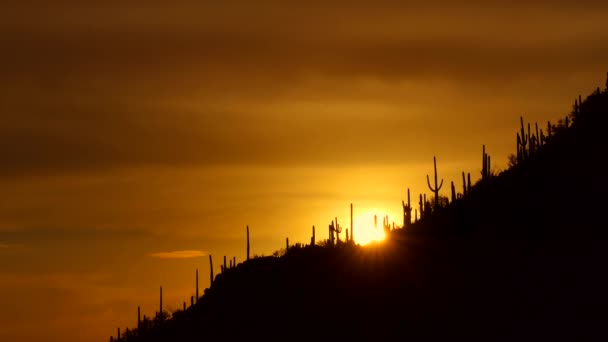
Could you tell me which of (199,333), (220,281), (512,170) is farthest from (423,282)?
(220,281)

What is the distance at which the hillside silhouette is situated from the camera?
5478 cm

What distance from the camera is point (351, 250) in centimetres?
7819

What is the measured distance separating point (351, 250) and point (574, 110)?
18.7 metres

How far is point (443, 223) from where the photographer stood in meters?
70.4

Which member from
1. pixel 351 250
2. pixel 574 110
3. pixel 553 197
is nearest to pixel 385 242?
pixel 351 250

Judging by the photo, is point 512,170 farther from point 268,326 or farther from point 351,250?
point 268,326

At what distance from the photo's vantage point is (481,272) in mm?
60719

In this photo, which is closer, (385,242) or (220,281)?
(385,242)

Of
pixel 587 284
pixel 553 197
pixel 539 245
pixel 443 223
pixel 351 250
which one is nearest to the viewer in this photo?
pixel 587 284

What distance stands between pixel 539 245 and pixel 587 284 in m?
5.71

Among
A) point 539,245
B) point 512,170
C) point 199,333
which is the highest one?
point 512,170

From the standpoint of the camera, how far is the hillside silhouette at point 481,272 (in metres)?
54.8

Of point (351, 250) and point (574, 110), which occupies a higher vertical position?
point (574, 110)

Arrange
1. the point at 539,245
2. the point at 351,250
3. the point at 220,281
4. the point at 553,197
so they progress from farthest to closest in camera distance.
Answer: the point at 220,281 → the point at 351,250 → the point at 553,197 → the point at 539,245
